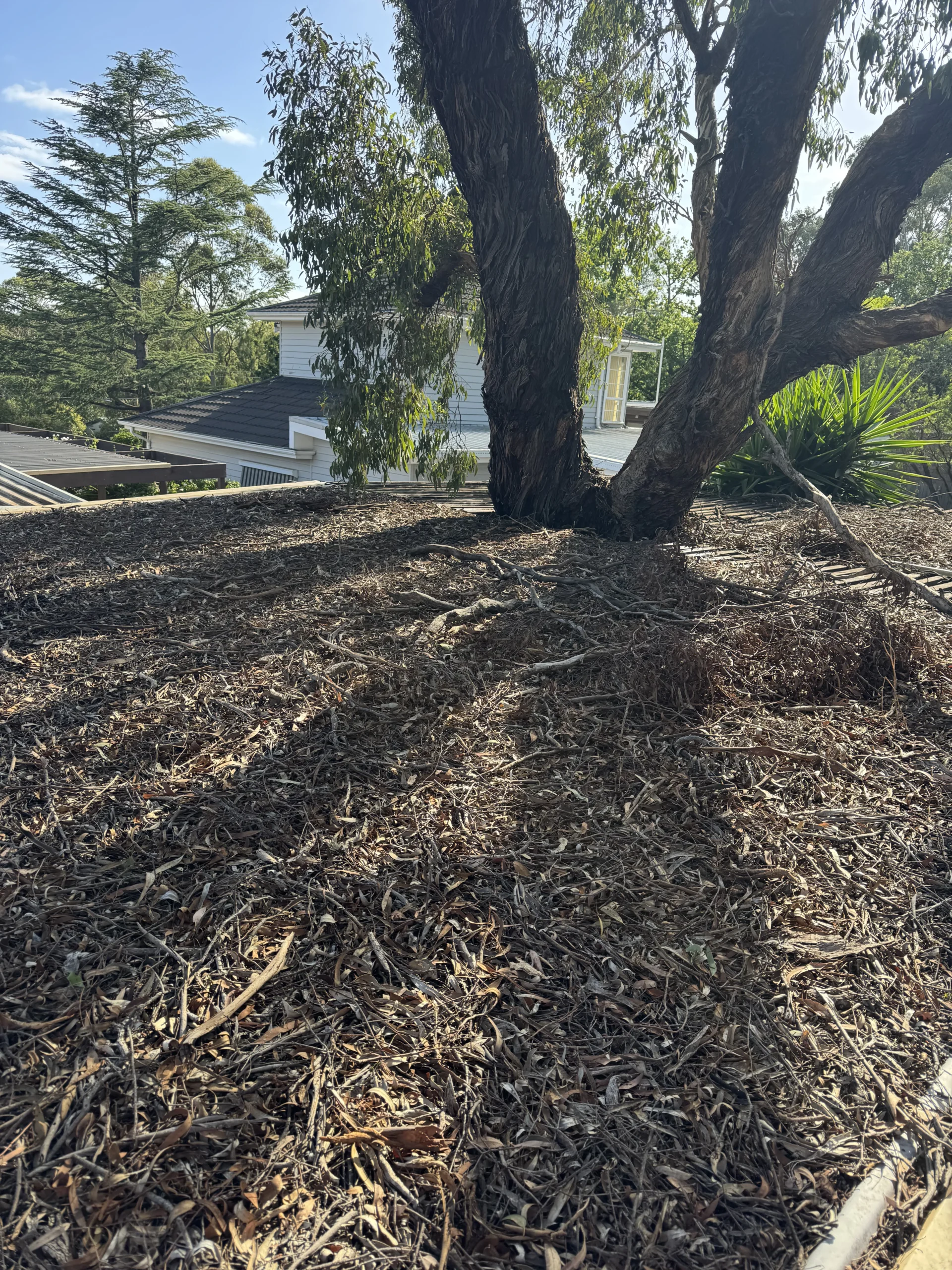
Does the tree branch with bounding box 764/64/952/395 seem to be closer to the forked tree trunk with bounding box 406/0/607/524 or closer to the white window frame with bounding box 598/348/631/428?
the forked tree trunk with bounding box 406/0/607/524

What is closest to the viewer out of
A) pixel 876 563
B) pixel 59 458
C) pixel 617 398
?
pixel 876 563

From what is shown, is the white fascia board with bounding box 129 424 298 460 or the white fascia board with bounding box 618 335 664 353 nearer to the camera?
the white fascia board with bounding box 129 424 298 460

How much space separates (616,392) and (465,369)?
7515 millimetres

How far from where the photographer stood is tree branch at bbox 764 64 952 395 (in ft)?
21.1

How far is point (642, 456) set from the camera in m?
6.87

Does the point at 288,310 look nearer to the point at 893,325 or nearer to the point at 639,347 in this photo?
the point at 639,347

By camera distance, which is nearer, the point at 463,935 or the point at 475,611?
the point at 463,935

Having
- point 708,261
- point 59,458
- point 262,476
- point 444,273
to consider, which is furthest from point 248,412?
point 708,261

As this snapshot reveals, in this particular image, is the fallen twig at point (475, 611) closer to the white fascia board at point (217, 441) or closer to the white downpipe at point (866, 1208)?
the white downpipe at point (866, 1208)

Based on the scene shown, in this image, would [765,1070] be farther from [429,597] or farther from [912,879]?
[429,597]

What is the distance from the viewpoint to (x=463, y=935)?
234 centimetres

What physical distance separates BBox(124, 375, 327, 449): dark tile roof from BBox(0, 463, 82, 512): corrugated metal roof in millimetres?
6189

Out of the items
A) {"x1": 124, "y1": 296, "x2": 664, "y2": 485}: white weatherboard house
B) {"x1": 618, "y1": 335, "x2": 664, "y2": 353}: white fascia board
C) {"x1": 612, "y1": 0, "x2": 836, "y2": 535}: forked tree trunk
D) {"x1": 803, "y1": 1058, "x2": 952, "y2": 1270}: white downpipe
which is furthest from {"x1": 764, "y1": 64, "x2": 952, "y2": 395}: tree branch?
{"x1": 618, "y1": 335, "x2": 664, "y2": 353}: white fascia board

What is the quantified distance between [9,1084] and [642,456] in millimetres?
6154
